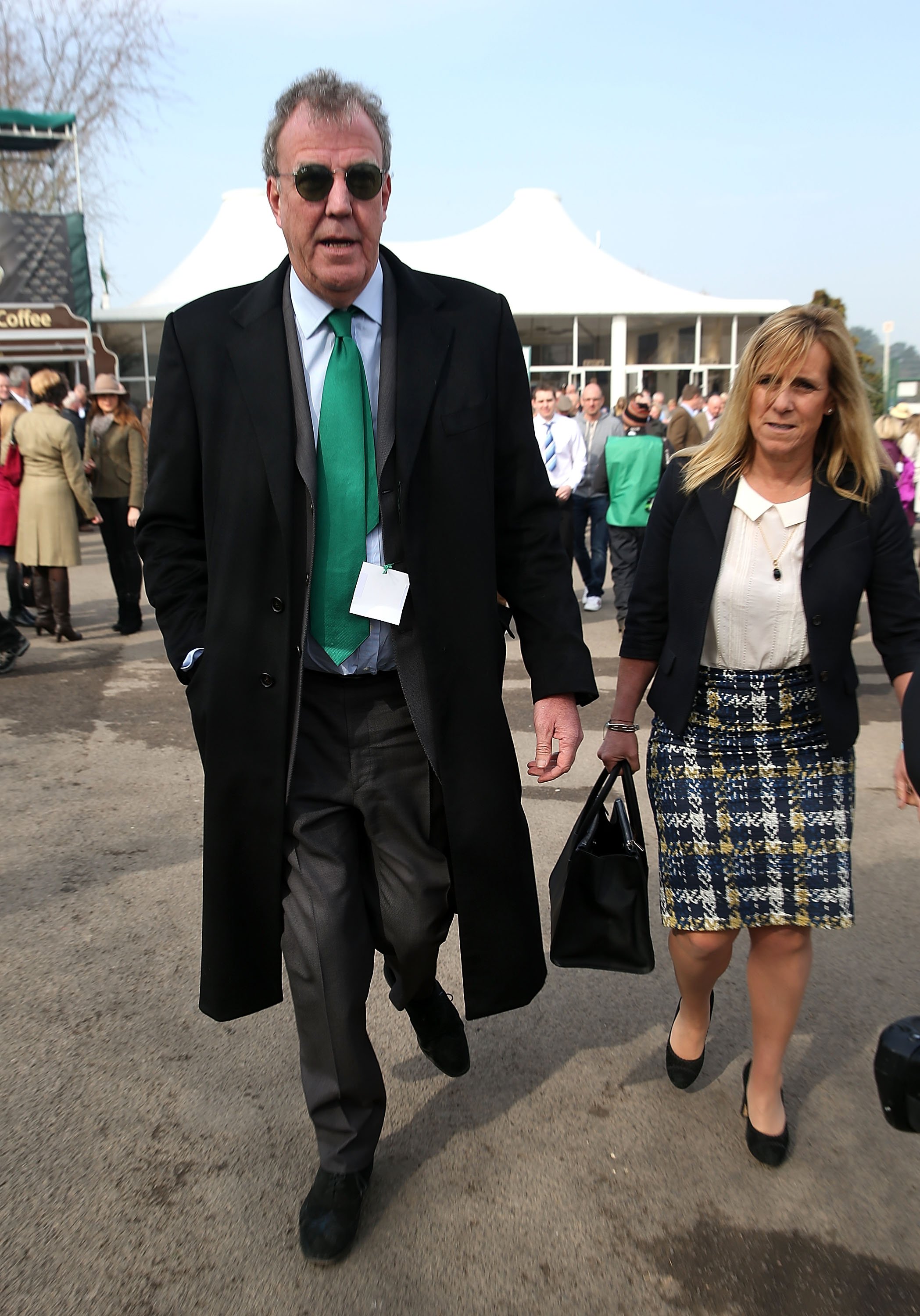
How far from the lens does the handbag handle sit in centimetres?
278

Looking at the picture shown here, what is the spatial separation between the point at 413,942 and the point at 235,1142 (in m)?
0.75

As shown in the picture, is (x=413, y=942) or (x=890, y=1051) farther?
(x=413, y=942)

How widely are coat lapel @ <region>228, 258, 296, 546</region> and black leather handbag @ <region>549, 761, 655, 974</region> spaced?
1.08m

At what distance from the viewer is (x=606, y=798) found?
2.80m

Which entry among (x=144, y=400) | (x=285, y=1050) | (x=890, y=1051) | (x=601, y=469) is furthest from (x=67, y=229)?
(x=890, y=1051)

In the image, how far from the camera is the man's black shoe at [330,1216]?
7.79ft

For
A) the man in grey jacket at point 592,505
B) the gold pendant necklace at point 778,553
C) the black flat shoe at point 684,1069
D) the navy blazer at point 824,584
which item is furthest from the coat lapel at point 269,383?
the man in grey jacket at point 592,505

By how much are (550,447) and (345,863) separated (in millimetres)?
8226

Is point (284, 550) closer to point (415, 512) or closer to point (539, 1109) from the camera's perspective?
point (415, 512)

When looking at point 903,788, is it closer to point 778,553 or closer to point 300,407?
point 778,553

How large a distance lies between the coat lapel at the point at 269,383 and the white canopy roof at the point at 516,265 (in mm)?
25736

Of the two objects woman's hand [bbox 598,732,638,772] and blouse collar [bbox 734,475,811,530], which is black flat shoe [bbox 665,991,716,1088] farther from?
blouse collar [bbox 734,475,811,530]

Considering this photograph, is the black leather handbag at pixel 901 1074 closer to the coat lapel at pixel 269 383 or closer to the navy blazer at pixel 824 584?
the navy blazer at pixel 824 584

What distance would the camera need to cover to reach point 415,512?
232 centimetres
